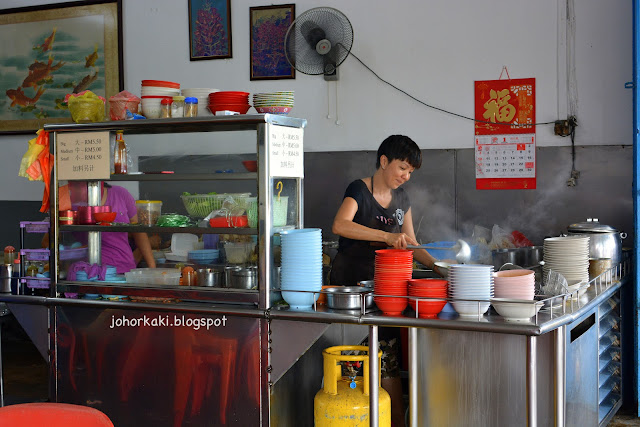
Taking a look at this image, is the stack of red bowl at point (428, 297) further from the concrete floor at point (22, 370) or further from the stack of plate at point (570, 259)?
the concrete floor at point (22, 370)

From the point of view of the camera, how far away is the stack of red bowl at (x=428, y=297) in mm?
2918

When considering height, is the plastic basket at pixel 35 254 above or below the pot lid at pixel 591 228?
below

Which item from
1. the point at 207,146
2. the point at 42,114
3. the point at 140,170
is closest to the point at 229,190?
the point at 207,146

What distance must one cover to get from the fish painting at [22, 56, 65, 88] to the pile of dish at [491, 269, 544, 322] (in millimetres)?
5171

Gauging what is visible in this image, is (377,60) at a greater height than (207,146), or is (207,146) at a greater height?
(377,60)

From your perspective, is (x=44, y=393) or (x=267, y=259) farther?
(x=44, y=393)

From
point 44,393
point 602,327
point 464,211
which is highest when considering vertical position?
point 464,211

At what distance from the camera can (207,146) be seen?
10.9 feet

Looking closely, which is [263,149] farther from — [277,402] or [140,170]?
[277,402]

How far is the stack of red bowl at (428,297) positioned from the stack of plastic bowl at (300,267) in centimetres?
44

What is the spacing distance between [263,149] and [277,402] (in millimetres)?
1164

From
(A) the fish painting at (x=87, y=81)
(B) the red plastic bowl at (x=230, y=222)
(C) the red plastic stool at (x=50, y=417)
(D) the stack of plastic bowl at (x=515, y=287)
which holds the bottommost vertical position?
(C) the red plastic stool at (x=50, y=417)

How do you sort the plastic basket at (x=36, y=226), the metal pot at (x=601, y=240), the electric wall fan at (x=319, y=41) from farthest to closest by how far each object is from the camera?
1. the electric wall fan at (x=319, y=41)
2. the metal pot at (x=601, y=240)
3. the plastic basket at (x=36, y=226)

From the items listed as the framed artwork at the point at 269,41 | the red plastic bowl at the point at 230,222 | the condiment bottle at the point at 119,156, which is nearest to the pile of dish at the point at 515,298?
the red plastic bowl at the point at 230,222
